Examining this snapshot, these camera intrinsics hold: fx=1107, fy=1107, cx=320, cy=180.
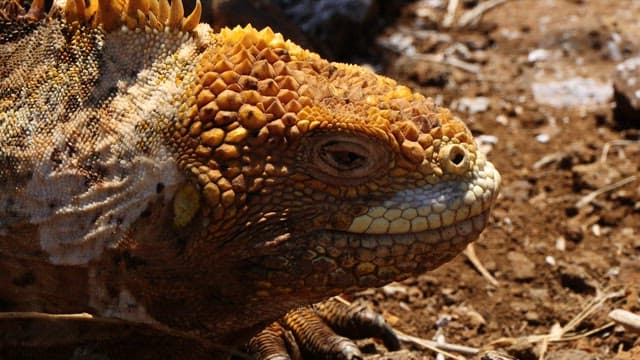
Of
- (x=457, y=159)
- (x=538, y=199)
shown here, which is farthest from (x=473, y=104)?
(x=457, y=159)

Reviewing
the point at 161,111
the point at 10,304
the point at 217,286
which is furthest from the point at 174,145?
the point at 10,304

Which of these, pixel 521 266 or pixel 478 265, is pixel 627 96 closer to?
pixel 521 266

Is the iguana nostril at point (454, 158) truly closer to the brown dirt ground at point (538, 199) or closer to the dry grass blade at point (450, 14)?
the brown dirt ground at point (538, 199)

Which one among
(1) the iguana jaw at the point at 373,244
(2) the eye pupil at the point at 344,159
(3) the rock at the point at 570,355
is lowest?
(3) the rock at the point at 570,355

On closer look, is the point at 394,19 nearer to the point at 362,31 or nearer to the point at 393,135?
the point at 362,31

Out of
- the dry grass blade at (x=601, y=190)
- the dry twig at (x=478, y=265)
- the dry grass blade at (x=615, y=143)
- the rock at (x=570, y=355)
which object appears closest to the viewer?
the rock at (x=570, y=355)

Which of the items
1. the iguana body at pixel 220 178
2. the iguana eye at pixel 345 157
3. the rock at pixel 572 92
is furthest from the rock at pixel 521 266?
the iguana eye at pixel 345 157
